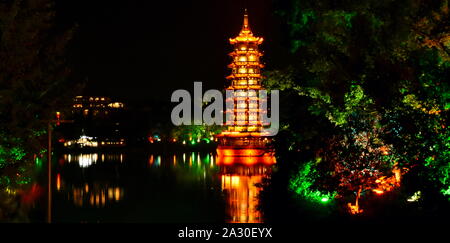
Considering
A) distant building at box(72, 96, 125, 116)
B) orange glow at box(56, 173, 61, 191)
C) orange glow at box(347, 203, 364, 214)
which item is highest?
distant building at box(72, 96, 125, 116)

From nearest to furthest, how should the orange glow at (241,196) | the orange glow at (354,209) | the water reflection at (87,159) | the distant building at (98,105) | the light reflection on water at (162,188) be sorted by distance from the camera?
the orange glow at (354,209), the orange glow at (241,196), the light reflection on water at (162,188), the water reflection at (87,159), the distant building at (98,105)

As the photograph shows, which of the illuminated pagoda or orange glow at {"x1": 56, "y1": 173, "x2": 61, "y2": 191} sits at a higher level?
the illuminated pagoda

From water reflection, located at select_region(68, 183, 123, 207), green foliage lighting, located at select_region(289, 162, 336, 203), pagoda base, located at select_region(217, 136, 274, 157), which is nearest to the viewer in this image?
green foliage lighting, located at select_region(289, 162, 336, 203)

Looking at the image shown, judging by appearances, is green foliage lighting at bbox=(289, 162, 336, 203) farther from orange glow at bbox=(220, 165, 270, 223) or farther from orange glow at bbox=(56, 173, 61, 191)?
orange glow at bbox=(56, 173, 61, 191)

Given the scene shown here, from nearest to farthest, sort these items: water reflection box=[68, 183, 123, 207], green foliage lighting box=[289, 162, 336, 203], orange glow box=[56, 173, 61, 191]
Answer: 1. green foliage lighting box=[289, 162, 336, 203]
2. water reflection box=[68, 183, 123, 207]
3. orange glow box=[56, 173, 61, 191]

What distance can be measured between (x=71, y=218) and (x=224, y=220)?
578 centimetres

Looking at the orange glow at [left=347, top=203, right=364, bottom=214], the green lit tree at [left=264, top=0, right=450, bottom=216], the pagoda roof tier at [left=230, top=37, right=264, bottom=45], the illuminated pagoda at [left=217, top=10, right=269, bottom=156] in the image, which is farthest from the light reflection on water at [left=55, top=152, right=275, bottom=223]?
the pagoda roof tier at [left=230, top=37, right=264, bottom=45]

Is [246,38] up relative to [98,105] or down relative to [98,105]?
up

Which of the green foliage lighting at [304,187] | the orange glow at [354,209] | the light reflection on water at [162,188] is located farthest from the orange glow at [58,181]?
the orange glow at [354,209]

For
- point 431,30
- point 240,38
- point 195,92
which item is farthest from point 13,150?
point 195,92

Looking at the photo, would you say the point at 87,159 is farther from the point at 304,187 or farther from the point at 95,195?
the point at 304,187

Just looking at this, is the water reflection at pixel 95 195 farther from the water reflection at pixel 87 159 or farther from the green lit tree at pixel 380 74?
the water reflection at pixel 87 159

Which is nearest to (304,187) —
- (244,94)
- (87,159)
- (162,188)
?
(162,188)
